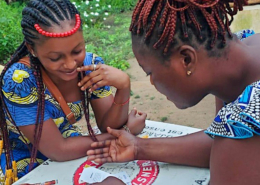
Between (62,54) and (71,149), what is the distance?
480 mm

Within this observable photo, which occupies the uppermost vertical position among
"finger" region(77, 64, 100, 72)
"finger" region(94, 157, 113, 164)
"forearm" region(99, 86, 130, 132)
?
"finger" region(77, 64, 100, 72)

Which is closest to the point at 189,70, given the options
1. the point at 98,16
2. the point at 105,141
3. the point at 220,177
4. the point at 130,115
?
the point at 220,177

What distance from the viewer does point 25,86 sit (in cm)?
183

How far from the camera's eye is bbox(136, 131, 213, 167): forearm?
65.6 inches

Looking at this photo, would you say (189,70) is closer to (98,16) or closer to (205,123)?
(205,123)

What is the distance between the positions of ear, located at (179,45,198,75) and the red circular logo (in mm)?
606

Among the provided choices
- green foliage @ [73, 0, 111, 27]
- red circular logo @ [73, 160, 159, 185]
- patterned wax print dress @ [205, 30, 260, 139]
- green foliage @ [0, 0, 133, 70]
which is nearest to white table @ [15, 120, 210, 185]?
red circular logo @ [73, 160, 159, 185]

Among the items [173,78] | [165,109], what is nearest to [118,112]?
[173,78]

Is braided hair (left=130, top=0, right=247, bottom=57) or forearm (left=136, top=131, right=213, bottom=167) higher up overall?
braided hair (left=130, top=0, right=247, bottom=57)

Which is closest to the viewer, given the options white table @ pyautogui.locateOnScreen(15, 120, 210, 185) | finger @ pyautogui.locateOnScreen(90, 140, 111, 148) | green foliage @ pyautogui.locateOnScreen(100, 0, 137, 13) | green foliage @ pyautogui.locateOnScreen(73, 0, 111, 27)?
white table @ pyautogui.locateOnScreen(15, 120, 210, 185)

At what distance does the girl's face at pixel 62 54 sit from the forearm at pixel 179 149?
0.51 m

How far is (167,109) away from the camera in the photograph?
388 cm

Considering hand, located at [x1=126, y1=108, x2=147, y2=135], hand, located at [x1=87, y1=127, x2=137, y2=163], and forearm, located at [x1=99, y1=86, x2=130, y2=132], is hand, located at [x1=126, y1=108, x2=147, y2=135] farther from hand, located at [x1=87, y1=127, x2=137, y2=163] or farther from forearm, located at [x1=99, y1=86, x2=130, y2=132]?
hand, located at [x1=87, y1=127, x2=137, y2=163]

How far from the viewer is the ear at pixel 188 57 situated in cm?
123
